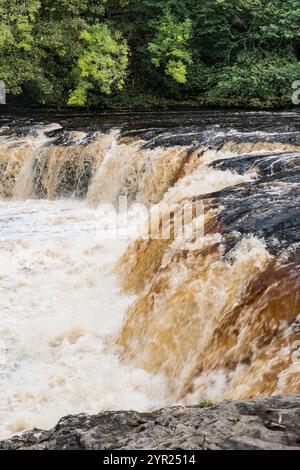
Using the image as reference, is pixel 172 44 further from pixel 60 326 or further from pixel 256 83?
pixel 60 326

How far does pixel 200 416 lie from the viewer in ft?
7.64

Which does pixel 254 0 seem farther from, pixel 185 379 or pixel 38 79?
pixel 185 379

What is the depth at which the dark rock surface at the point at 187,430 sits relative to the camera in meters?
2.05

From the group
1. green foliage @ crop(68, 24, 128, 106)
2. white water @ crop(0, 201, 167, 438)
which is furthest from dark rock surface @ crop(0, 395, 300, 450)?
green foliage @ crop(68, 24, 128, 106)

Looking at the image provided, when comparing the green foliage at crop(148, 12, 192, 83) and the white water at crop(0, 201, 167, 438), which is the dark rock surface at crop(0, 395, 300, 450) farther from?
the green foliage at crop(148, 12, 192, 83)

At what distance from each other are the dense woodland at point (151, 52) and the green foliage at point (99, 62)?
32 mm

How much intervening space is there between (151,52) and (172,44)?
840mm

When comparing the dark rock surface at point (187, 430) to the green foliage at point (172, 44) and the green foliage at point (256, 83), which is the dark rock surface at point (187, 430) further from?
the green foliage at point (172, 44)

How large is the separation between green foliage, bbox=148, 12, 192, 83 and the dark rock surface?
48.5 ft

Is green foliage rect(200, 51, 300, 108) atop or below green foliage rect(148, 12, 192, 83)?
below

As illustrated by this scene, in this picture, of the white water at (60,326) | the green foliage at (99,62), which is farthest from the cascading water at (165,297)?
the green foliage at (99,62)

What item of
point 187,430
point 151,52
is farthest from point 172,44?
point 187,430

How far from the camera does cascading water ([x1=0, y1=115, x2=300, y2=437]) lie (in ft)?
12.6

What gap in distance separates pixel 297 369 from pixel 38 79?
13354 mm
